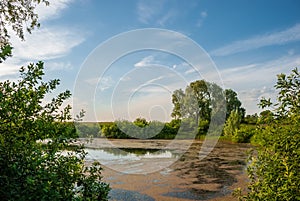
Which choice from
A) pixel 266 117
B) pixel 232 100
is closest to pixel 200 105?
pixel 232 100

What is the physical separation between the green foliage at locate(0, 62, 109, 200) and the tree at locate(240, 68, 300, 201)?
1668 mm

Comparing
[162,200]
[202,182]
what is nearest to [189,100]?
[202,182]

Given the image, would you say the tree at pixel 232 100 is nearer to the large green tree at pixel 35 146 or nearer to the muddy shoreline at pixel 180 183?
the muddy shoreline at pixel 180 183

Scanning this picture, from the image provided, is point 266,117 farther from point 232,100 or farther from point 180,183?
point 232,100

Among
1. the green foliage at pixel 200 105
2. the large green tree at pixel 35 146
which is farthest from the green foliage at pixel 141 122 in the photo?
the large green tree at pixel 35 146

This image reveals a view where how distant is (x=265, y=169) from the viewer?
2.79 m

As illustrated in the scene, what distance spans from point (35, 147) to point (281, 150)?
232cm

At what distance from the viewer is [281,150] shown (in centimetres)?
270

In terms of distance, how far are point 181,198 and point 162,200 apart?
0.56 meters

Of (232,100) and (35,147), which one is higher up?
(232,100)

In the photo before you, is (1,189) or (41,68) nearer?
(1,189)

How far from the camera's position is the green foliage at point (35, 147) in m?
1.96

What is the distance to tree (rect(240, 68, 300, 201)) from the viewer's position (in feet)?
8.13

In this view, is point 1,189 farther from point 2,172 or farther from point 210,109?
point 210,109
